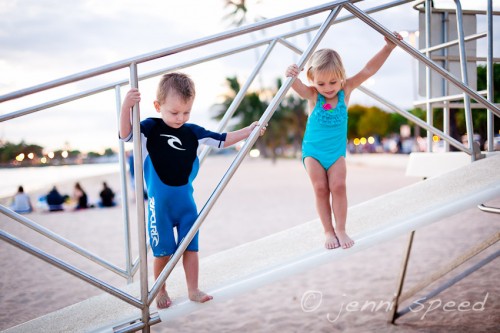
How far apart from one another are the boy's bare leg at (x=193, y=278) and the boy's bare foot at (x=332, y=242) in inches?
24.3

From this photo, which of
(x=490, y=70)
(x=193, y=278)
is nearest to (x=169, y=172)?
(x=193, y=278)

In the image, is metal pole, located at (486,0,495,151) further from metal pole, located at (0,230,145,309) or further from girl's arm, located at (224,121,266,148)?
metal pole, located at (0,230,145,309)

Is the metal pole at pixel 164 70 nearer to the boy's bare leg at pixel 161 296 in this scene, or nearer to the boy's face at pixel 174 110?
the boy's face at pixel 174 110

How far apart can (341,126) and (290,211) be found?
24.3 feet

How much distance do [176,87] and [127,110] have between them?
0.86 feet

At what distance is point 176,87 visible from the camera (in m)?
1.92

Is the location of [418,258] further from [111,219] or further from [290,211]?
[111,219]

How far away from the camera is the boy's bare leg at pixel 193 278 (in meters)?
1.87

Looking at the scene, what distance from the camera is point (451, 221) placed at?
7465mm

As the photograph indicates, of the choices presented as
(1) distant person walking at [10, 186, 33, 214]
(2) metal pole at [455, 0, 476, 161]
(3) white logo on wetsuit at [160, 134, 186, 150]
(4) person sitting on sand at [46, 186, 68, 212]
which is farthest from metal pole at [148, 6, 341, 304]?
(1) distant person walking at [10, 186, 33, 214]

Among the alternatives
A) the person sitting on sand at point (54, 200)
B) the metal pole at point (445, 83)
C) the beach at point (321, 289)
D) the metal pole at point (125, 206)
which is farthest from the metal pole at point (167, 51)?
the person sitting on sand at point (54, 200)

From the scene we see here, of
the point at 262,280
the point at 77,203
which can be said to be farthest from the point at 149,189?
the point at 77,203

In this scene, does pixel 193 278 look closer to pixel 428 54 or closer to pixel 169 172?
pixel 169 172

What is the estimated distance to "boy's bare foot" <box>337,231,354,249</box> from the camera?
6.57 ft
